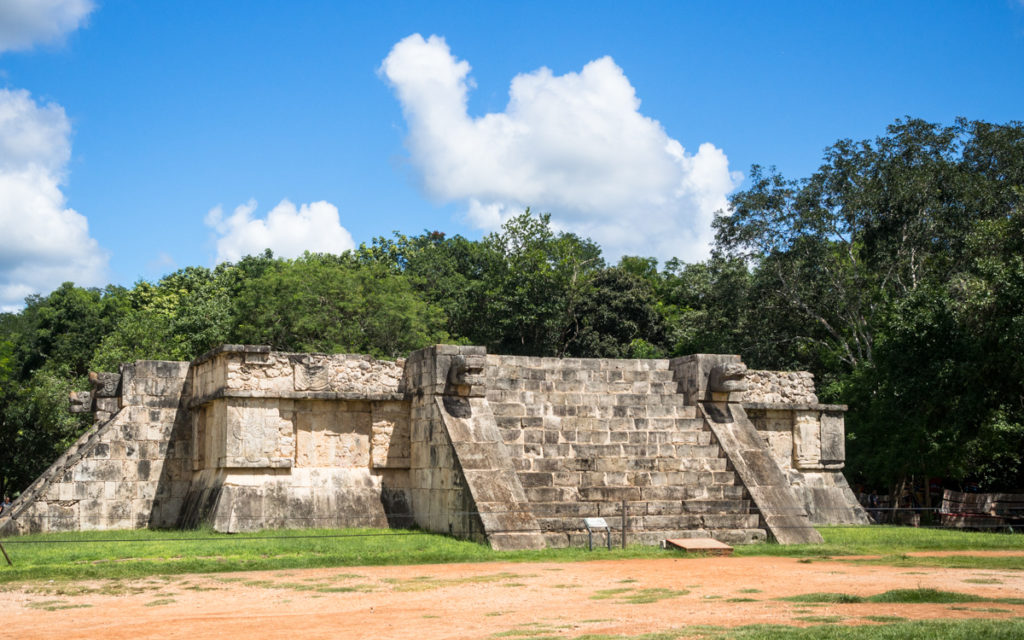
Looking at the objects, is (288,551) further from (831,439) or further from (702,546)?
(831,439)

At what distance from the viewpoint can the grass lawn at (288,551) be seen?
11.1m

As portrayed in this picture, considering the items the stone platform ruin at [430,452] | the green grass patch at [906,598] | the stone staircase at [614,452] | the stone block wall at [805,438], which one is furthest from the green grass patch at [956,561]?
the stone block wall at [805,438]

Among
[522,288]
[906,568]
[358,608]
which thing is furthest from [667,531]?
[522,288]

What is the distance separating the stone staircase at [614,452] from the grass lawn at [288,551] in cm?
85

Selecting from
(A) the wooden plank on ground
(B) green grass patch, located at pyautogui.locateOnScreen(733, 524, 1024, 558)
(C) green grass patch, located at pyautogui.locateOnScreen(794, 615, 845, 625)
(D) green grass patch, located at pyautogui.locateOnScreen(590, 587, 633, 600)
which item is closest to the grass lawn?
(B) green grass patch, located at pyautogui.locateOnScreen(733, 524, 1024, 558)

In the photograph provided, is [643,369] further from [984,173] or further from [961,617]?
[984,173]

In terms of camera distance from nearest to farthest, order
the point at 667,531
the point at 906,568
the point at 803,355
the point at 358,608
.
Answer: the point at 358,608
the point at 906,568
the point at 667,531
the point at 803,355

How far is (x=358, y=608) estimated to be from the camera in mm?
8672

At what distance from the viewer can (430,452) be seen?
48.2 ft

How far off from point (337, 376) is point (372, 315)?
56.5ft

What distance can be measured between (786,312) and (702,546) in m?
19.6

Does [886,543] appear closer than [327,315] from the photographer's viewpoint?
Yes

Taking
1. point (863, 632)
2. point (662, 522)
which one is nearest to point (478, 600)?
point (863, 632)

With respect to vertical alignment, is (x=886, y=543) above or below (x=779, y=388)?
below
